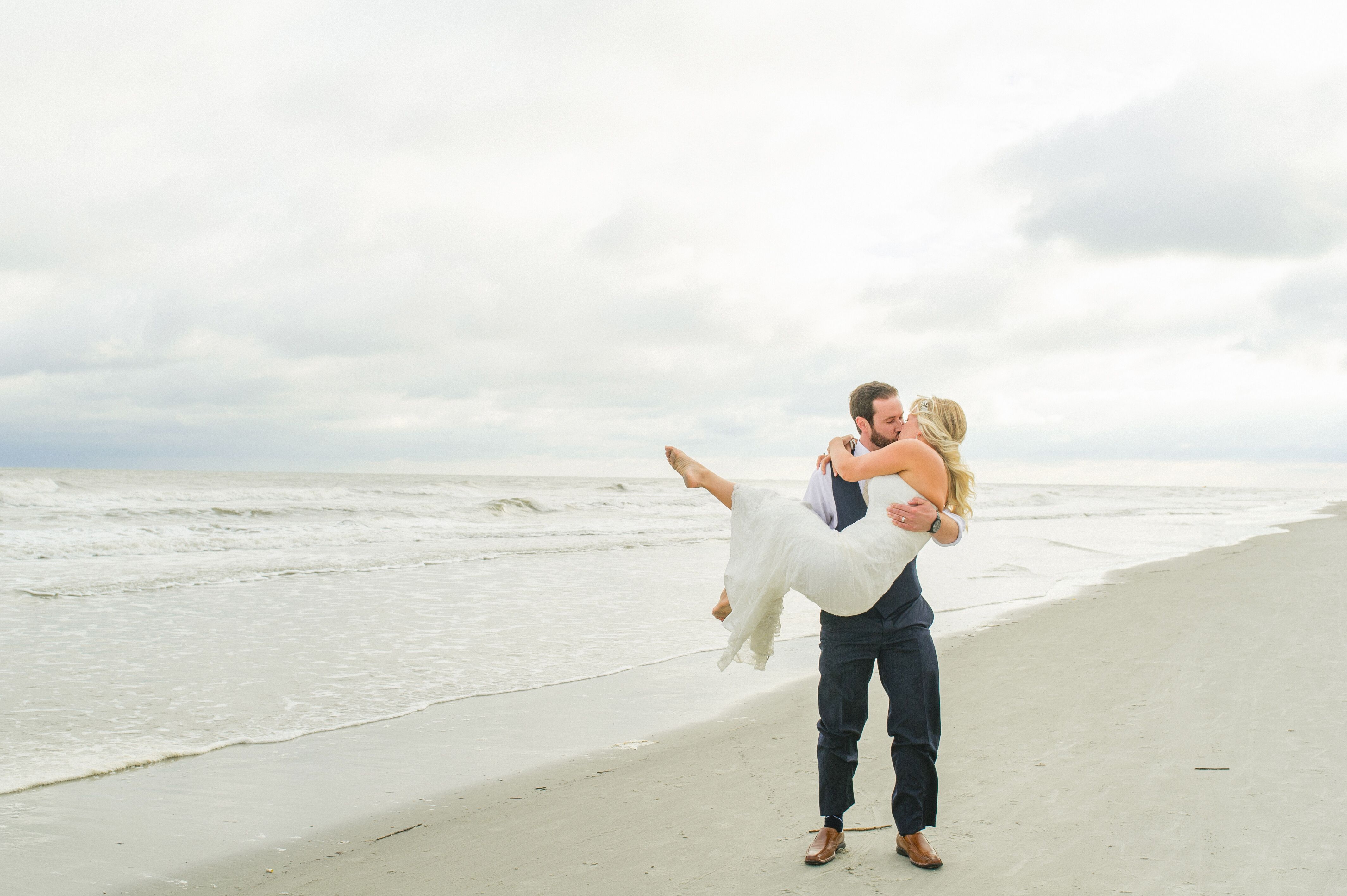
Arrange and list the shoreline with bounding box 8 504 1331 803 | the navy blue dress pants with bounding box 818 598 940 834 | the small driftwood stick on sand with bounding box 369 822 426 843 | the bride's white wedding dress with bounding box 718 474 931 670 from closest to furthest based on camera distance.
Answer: the bride's white wedding dress with bounding box 718 474 931 670 < the navy blue dress pants with bounding box 818 598 940 834 < the small driftwood stick on sand with bounding box 369 822 426 843 < the shoreline with bounding box 8 504 1331 803

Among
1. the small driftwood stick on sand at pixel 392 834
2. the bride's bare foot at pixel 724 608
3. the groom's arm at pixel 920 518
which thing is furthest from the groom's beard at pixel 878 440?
the small driftwood stick on sand at pixel 392 834

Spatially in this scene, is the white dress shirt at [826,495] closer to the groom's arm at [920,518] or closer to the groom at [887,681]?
the groom at [887,681]

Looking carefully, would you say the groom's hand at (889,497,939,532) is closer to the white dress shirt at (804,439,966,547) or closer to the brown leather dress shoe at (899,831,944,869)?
the white dress shirt at (804,439,966,547)

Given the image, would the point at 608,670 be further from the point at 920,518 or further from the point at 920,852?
the point at 920,518

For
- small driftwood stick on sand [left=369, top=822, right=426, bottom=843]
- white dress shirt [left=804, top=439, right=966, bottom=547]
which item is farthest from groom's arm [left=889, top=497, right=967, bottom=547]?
small driftwood stick on sand [left=369, top=822, right=426, bottom=843]

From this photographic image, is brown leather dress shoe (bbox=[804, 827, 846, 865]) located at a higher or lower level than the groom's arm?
lower

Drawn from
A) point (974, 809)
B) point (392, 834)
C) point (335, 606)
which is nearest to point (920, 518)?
point (974, 809)

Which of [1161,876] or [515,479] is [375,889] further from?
[515,479]

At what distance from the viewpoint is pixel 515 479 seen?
331 ft

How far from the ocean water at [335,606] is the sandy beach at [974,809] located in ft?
6.92

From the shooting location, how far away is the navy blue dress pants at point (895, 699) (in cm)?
335

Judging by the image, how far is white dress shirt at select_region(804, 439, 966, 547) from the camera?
3510 mm

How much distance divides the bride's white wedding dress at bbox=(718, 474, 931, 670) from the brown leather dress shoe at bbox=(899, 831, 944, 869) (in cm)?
92

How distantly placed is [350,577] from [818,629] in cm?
809
